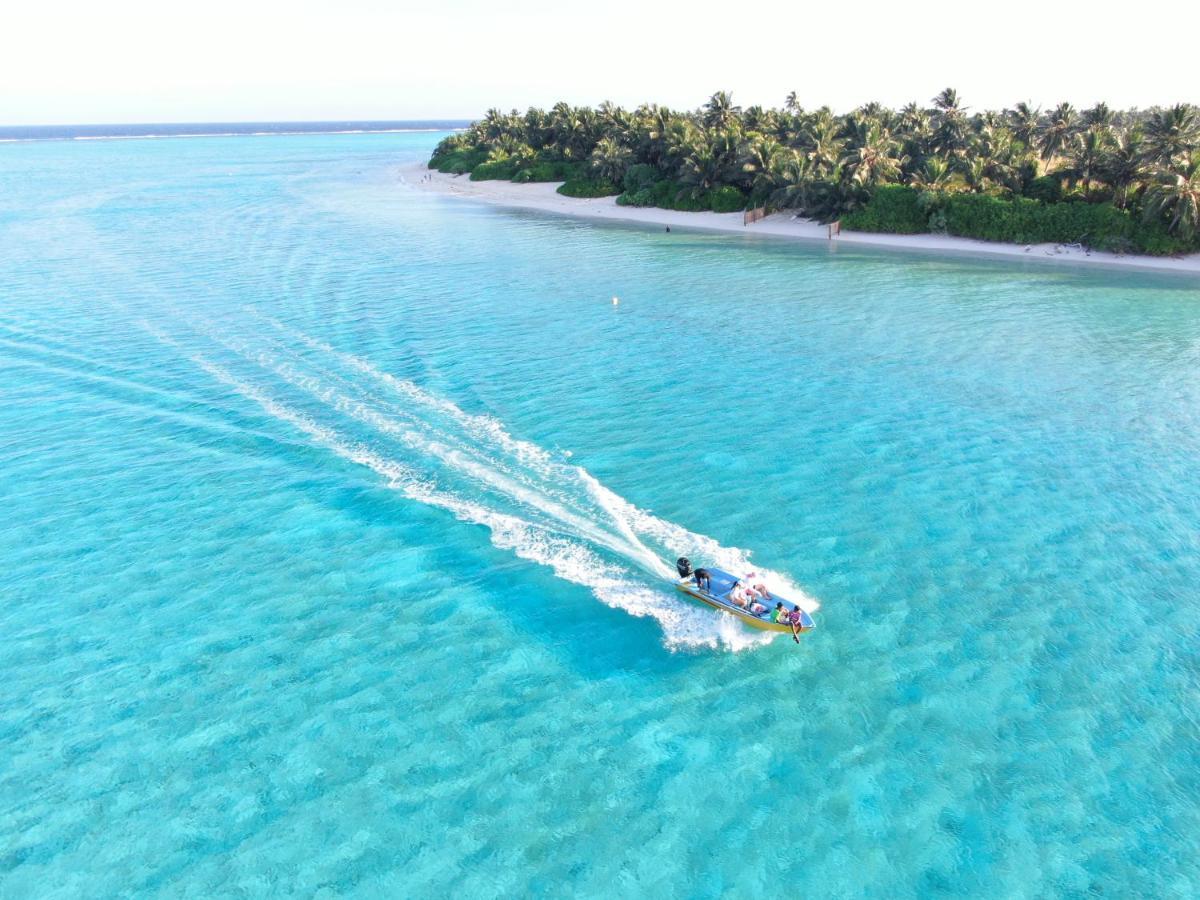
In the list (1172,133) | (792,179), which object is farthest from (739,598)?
(792,179)

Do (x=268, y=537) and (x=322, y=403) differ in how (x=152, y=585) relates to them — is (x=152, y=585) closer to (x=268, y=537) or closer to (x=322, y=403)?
(x=268, y=537)

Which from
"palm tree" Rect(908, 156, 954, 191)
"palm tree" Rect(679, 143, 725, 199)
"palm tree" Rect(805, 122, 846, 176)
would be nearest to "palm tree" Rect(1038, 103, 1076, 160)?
"palm tree" Rect(908, 156, 954, 191)

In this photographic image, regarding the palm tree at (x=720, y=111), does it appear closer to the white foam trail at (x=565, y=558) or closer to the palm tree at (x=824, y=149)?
the palm tree at (x=824, y=149)

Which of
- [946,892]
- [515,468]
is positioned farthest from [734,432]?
[946,892]

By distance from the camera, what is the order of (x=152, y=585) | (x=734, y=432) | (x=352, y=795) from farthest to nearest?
1. (x=734, y=432)
2. (x=152, y=585)
3. (x=352, y=795)

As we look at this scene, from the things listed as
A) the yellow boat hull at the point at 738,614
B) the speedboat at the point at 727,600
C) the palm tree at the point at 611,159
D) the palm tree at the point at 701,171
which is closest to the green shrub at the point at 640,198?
the palm tree at the point at 701,171

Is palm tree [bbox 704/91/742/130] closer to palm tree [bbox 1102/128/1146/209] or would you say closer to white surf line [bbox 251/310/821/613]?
palm tree [bbox 1102/128/1146/209]

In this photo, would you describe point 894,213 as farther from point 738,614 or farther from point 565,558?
point 738,614
